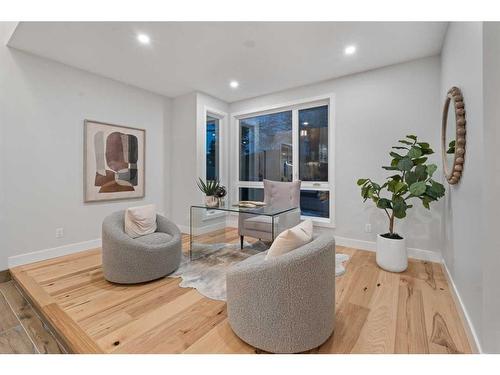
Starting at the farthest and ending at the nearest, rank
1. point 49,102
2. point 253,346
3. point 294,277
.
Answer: point 49,102, point 253,346, point 294,277

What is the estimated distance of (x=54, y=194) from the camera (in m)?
3.00

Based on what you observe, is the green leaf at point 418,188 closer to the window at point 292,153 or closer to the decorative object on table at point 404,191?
the decorative object on table at point 404,191

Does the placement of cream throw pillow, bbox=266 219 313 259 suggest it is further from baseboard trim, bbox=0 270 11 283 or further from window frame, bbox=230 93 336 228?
baseboard trim, bbox=0 270 11 283

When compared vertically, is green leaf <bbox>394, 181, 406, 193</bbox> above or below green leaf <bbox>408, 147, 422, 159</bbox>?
below

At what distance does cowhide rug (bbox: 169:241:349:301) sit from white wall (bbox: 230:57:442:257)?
75 cm

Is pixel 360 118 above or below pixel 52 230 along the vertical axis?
above

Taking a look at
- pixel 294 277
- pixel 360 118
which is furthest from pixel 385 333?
pixel 360 118

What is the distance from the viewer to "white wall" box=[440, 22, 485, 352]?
54.5 inches

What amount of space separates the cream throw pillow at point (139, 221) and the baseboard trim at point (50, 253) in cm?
132

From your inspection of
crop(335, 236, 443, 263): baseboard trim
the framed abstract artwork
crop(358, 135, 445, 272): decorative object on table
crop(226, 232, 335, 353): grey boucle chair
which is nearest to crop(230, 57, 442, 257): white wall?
crop(335, 236, 443, 263): baseboard trim

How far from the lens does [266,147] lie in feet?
14.6

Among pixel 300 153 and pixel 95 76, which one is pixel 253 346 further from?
pixel 95 76

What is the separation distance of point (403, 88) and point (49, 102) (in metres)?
4.49

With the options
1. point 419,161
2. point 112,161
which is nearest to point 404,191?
point 419,161
